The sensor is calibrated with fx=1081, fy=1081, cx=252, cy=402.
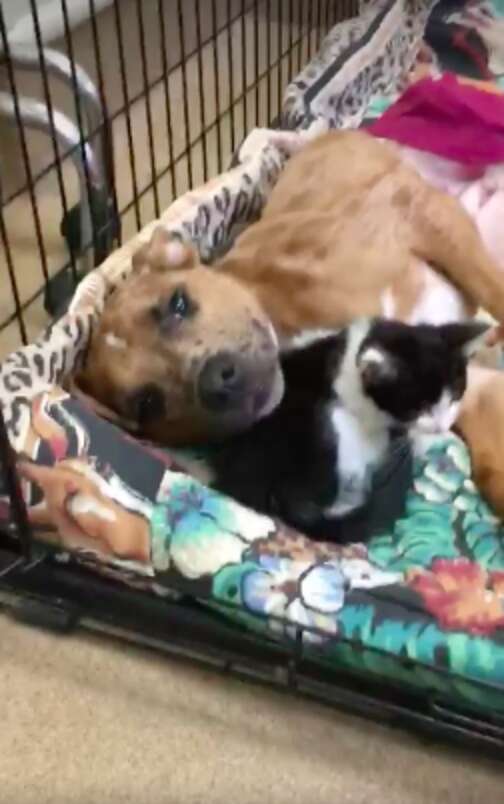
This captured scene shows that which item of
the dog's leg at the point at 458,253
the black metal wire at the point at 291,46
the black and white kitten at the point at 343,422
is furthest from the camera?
the black metal wire at the point at 291,46

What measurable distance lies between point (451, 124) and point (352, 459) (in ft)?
3.52

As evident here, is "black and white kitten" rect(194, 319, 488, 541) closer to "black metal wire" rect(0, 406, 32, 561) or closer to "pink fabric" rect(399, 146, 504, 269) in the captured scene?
"black metal wire" rect(0, 406, 32, 561)

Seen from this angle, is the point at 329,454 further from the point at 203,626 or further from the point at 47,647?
the point at 47,647

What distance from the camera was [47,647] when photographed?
1.51 meters

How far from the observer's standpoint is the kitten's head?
4.98 ft

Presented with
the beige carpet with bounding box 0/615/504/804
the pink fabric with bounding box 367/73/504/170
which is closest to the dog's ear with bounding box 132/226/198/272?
the beige carpet with bounding box 0/615/504/804

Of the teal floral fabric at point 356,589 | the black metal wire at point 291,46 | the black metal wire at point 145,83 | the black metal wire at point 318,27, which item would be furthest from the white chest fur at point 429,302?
the black metal wire at point 318,27

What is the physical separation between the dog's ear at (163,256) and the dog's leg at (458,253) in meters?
0.44

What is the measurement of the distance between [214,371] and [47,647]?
1.48ft

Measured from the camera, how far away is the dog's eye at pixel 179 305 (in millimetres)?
1607

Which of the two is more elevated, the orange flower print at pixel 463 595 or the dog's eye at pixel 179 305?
the dog's eye at pixel 179 305

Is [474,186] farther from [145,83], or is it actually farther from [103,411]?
[103,411]

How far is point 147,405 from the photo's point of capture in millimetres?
1595

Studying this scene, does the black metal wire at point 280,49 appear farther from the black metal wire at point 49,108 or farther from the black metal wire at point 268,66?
the black metal wire at point 49,108
